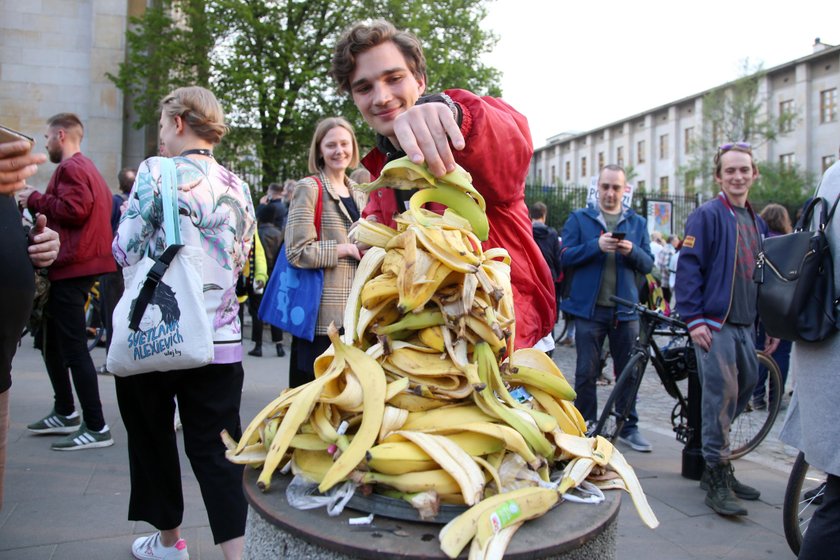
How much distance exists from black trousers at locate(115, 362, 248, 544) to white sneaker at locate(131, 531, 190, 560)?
20 centimetres

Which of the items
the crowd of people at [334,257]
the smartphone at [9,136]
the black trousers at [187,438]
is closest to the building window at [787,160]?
the crowd of people at [334,257]

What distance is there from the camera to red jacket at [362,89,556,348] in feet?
5.23

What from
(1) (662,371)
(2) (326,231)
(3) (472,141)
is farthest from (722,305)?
(3) (472,141)

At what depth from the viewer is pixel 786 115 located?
3553 centimetres

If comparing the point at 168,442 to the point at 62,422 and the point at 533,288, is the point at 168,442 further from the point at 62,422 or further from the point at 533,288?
the point at 62,422

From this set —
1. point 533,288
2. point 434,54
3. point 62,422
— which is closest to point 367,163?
point 533,288

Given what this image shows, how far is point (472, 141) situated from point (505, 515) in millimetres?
898

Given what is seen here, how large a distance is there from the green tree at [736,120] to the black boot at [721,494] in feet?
122

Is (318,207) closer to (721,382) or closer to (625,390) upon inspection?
(625,390)

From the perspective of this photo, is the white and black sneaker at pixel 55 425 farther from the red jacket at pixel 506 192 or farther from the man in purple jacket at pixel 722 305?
the man in purple jacket at pixel 722 305

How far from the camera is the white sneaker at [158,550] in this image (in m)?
2.84

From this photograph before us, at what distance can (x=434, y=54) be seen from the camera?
65.5ft

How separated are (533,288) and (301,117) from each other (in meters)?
18.2

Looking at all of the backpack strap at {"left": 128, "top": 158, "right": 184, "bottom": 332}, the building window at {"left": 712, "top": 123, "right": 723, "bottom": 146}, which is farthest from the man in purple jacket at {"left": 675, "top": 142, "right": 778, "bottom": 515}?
the building window at {"left": 712, "top": 123, "right": 723, "bottom": 146}
